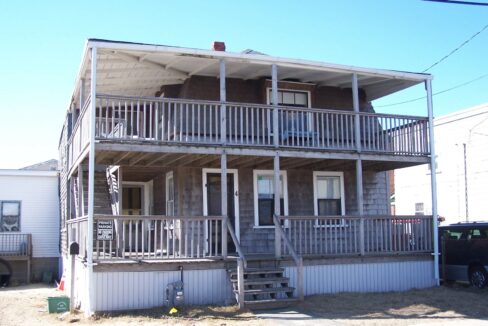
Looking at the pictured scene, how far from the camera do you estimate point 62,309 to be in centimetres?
1426

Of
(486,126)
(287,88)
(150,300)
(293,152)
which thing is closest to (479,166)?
(486,126)

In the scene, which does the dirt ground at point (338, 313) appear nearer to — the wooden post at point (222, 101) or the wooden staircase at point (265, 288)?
the wooden staircase at point (265, 288)

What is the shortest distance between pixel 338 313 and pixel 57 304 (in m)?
6.74

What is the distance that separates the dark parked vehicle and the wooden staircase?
571 cm

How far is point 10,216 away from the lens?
25922 millimetres

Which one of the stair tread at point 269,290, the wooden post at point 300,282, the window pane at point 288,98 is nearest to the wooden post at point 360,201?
the wooden post at point 300,282

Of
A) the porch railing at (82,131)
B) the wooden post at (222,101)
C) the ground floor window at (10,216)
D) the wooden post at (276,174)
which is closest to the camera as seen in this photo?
the porch railing at (82,131)

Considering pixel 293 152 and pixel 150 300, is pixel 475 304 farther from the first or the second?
pixel 150 300

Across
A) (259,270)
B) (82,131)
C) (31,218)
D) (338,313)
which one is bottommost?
(338,313)

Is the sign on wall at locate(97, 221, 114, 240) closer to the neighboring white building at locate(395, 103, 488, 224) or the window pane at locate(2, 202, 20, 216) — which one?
the window pane at locate(2, 202, 20, 216)

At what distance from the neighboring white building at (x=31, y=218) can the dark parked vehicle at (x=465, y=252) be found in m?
16.6

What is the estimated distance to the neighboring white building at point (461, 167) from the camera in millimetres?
23438

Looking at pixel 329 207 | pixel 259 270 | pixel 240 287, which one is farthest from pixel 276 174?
pixel 329 207

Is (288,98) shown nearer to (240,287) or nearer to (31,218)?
(240,287)
